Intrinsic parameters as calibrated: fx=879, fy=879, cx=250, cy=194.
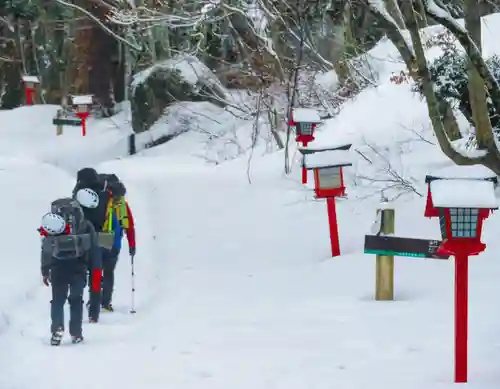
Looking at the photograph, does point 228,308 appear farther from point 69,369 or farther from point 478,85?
point 478,85

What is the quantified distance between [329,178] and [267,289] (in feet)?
5.57

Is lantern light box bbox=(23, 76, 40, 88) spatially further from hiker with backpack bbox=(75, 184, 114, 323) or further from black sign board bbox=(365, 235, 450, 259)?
black sign board bbox=(365, 235, 450, 259)

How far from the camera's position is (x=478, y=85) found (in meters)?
7.69

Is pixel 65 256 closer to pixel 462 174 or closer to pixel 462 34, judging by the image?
pixel 462 174

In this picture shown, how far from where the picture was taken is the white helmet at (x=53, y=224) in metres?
6.84

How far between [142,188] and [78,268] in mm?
10725

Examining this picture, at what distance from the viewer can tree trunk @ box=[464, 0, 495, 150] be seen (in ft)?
24.9

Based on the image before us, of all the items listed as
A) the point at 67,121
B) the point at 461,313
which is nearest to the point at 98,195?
the point at 461,313

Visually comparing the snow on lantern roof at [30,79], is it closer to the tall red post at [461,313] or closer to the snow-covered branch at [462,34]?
the snow-covered branch at [462,34]

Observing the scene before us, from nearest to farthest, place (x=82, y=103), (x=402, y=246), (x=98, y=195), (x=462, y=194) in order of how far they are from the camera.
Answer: (x=462, y=194) < (x=402, y=246) < (x=98, y=195) < (x=82, y=103)

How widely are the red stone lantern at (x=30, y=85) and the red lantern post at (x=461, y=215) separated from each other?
2932 cm

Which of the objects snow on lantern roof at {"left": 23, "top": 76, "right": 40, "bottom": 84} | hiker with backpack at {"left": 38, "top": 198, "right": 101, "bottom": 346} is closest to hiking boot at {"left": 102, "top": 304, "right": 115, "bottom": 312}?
hiker with backpack at {"left": 38, "top": 198, "right": 101, "bottom": 346}

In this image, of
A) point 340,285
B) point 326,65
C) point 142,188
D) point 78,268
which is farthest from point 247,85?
point 78,268

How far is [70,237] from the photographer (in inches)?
272
